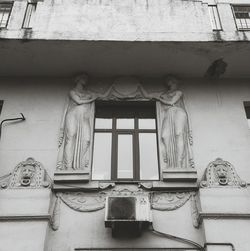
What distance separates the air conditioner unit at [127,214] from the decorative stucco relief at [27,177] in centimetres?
135

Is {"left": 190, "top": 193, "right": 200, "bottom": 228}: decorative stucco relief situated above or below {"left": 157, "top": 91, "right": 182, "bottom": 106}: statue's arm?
below

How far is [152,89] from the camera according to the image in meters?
8.88

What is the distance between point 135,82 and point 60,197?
3252mm

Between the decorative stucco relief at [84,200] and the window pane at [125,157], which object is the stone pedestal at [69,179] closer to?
the decorative stucco relief at [84,200]

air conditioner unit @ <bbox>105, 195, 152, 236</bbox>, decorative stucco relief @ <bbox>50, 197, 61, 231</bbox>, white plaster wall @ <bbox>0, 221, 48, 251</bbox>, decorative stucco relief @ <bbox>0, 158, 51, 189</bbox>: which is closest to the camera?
white plaster wall @ <bbox>0, 221, 48, 251</bbox>

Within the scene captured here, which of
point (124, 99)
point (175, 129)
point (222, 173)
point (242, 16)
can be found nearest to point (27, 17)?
Answer: point (124, 99)

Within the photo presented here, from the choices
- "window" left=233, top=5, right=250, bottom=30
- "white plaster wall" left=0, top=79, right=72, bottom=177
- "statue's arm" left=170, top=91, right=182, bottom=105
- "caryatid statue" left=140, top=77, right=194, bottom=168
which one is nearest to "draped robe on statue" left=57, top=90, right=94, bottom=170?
"white plaster wall" left=0, top=79, right=72, bottom=177

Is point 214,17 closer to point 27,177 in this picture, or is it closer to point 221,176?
point 221,176

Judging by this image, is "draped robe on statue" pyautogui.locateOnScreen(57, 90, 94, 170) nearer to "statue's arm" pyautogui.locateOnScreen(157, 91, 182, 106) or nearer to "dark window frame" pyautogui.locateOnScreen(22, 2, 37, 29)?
"statue's arm" pyautogui.locateOnScreen(157, 91, 182, 106)

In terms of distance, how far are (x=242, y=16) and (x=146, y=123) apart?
388cm

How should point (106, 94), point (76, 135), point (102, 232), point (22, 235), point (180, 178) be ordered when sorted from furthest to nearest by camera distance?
point (106, 94) → point (76, 135) → point (180, 178) → point (102, 232) → point (22, 235)

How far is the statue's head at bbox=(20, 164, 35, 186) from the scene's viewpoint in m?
7.16

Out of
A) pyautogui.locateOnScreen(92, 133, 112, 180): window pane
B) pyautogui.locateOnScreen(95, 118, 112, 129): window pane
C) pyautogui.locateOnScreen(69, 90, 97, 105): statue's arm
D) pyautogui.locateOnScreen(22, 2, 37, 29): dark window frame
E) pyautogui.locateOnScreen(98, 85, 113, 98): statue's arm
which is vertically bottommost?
pyautogui.locateOnScreen(92, 133, 112, 180): window pane

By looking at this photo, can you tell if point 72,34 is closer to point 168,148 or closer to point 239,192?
point 168,148
